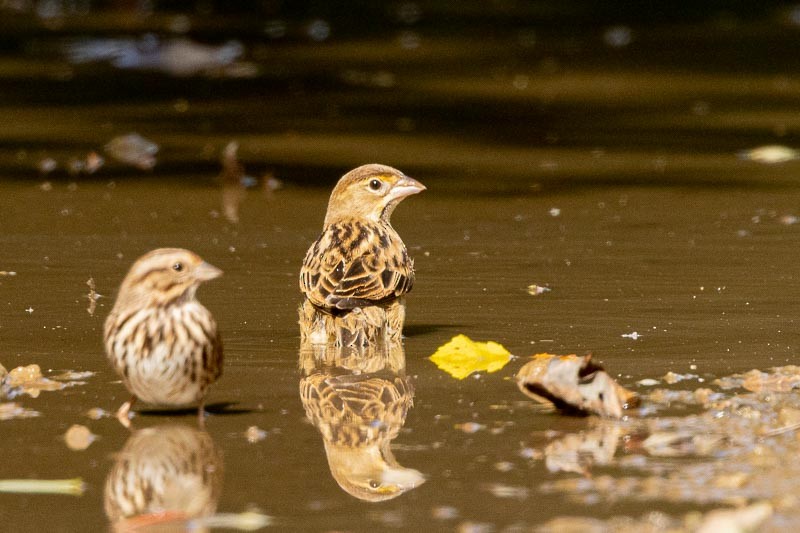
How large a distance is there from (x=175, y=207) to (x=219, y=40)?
9670 mm

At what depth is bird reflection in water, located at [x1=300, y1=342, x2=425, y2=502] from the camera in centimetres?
543

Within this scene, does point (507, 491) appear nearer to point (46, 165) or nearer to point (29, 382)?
point (29, 382)

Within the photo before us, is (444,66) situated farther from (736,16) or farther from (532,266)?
(532,266)

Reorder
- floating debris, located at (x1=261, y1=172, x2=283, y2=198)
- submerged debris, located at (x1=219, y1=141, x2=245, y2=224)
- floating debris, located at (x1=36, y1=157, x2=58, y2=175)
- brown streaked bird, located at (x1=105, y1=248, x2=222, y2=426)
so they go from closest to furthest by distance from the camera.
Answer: brown streaked bird, located at (x1=105, y1=248, x2=222, y2=426)
submerged debris, located at (x1=219, y1=141, x2=245, y2=224)
floating debris, located at (x1=261, y1=172, x2=283, y2=198)
floating debris, located at (x1=36, y1=157, x2=58, y2=175)

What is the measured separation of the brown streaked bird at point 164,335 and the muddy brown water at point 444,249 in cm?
16

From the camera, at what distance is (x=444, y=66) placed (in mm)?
18422

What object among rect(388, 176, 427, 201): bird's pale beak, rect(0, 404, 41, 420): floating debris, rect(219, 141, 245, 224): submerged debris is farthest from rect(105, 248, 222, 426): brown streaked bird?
rect(219, 141, 245, 224): submerged debris

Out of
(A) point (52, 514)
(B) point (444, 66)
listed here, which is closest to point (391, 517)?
(A) point (52, 514)

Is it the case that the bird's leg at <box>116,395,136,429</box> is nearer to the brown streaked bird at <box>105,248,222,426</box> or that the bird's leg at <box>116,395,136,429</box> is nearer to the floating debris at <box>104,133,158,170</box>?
the brown streaked bird at <box>105,248,222,426</box>

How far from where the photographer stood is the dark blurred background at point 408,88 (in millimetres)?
12977

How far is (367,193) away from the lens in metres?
8.38

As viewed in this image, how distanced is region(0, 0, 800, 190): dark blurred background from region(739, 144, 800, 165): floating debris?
0.15 m

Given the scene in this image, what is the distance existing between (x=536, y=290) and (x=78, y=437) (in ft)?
11.0

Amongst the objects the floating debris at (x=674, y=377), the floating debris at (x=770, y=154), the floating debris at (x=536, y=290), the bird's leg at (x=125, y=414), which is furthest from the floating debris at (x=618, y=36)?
the bird's leg at (x=125, y=414)
